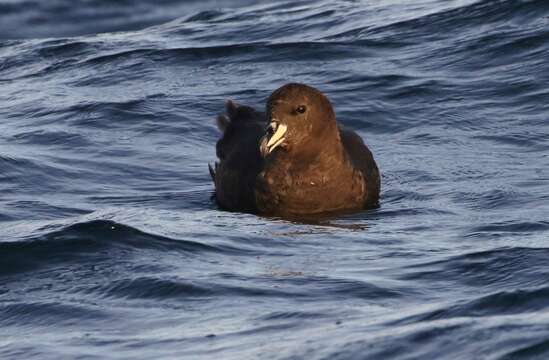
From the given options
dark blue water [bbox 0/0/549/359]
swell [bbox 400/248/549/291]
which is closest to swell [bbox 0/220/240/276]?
dark blue water [bbox 0/0/549/359]

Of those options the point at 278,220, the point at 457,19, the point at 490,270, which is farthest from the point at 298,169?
the point at 457,19

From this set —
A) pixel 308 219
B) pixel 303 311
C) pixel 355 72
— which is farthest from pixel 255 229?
pixel 355 72

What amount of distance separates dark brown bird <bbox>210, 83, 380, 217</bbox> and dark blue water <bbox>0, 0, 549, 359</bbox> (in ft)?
0.68

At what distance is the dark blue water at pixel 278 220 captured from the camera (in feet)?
24.7

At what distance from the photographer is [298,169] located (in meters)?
10.9

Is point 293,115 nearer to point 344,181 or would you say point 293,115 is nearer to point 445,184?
point 344,181

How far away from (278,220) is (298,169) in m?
0.48

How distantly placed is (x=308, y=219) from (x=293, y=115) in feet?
2.44

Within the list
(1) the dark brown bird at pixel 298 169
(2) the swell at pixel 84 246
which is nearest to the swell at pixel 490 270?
(2) the swell at pixel 84 246

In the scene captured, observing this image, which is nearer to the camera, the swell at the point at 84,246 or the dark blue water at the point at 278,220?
the dark blue water at the point at 278,220

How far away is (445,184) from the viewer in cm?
1130

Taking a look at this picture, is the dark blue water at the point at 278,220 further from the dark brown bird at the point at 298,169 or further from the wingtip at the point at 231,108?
the wingtip at the point at 231,108

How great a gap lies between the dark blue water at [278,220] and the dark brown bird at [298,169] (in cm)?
21

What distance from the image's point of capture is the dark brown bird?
35.4ft
